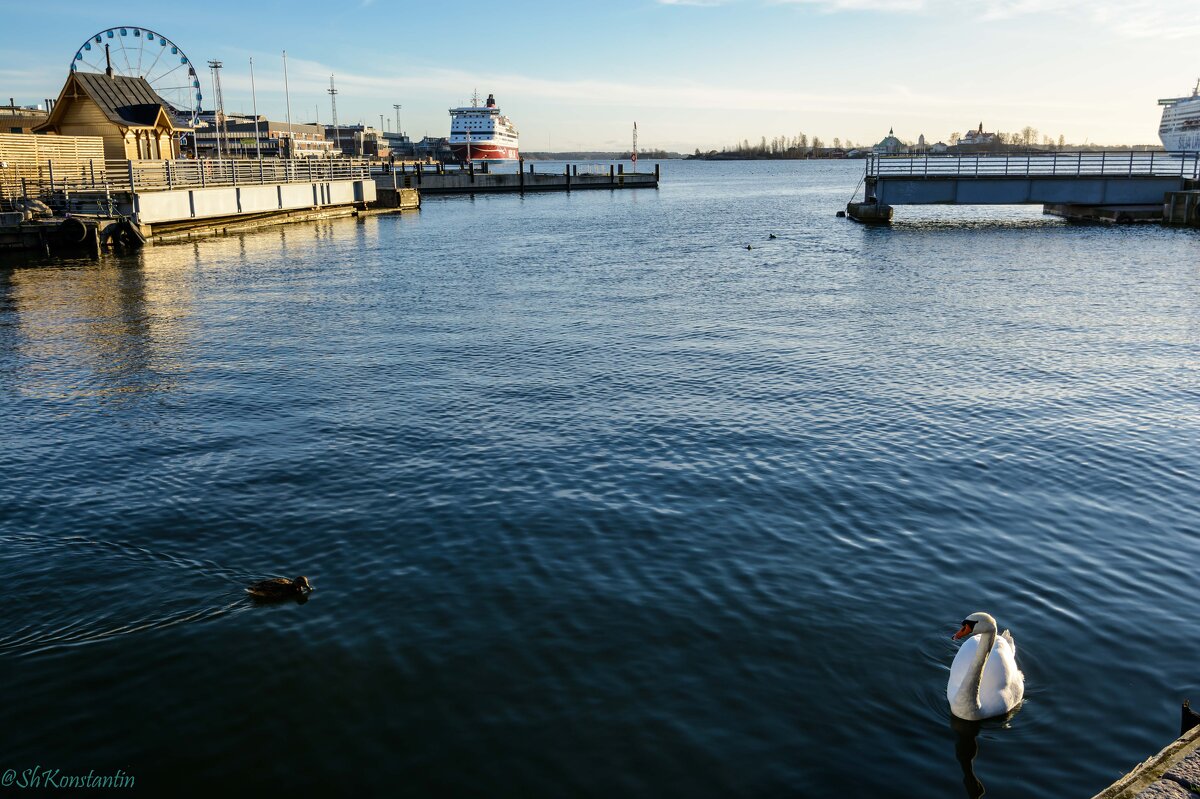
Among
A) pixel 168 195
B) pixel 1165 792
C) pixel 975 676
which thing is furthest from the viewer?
pixel 168 195

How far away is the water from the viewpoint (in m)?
8.60

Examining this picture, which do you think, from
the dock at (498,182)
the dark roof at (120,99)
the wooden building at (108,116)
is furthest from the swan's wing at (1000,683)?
the dock at (498,182)

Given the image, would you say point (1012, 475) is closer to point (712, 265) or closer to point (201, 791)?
point (201, 791)

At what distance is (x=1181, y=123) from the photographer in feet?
472

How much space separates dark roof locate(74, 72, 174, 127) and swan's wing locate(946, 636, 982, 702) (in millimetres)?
70483

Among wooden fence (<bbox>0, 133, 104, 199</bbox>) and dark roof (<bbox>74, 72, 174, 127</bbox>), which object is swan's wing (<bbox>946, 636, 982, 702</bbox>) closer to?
wooden fence (<bbox>0, 133, 104, 199</bbox>)

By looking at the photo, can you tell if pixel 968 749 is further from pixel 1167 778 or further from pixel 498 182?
pixel 498 182

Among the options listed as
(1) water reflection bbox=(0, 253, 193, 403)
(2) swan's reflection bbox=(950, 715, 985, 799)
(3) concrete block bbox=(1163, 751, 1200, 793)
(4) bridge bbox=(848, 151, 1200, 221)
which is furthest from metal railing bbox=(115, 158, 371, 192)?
(3) concrete block bbox=(1163, 751, 1200, 793)

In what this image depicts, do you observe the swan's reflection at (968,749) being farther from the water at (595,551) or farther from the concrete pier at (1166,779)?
the concrete pier at (1166,779)

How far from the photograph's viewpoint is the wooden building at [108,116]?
211 ft

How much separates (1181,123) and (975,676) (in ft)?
550

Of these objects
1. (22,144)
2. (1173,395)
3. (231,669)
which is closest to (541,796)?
(231,669)

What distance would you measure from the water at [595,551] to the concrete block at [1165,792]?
1.51 m

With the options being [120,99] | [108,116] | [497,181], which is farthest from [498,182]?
[108,116]
